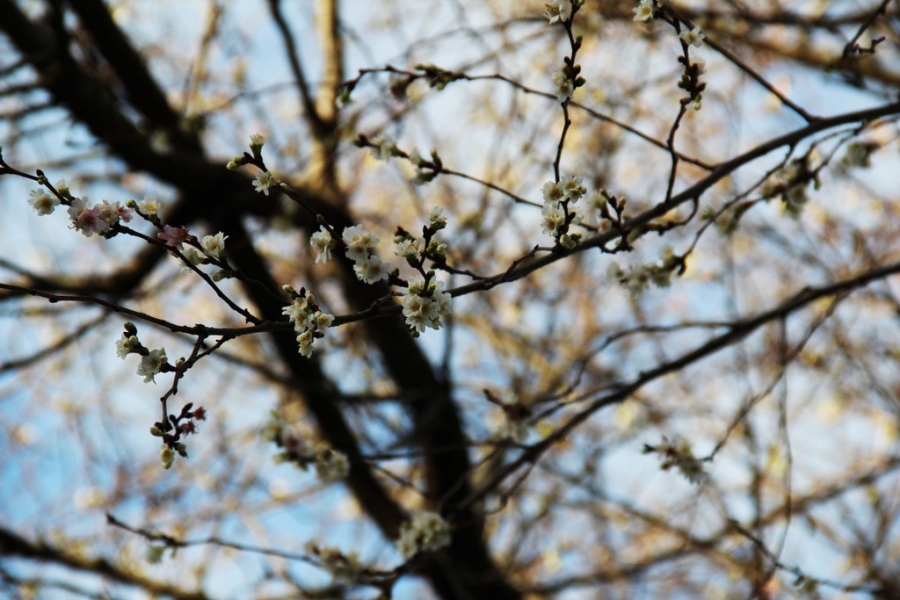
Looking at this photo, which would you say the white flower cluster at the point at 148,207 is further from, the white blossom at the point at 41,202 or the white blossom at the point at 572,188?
the white blossom at the point at 572,188

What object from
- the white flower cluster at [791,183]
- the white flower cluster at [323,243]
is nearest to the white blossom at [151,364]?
the white flower cluster at [323,243]

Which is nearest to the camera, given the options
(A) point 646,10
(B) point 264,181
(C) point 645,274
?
(B) point 264,181

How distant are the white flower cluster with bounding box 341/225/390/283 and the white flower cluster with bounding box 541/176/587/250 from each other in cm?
37

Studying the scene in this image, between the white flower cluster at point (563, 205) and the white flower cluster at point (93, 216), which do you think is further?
the white flower cluster at point (563, 205)

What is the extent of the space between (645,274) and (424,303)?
951 millimetres

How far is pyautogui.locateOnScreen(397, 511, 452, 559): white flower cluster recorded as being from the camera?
2.10 meters

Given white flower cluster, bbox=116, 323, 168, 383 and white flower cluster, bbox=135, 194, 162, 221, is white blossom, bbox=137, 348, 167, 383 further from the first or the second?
white flower cluster, bbox=135, 194, 162, 221

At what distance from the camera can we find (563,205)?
154 centimetres

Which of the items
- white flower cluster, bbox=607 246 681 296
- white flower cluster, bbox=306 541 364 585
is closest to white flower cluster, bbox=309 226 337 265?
white flower cluster, bbox=607 246 681 296

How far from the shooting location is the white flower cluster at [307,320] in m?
1.35

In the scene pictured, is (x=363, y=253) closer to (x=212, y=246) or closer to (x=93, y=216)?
(x=212, y=246)

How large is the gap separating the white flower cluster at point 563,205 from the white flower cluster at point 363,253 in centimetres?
37

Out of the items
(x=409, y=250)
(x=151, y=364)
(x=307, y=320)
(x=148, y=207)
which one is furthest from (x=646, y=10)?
(x=151, y=364)

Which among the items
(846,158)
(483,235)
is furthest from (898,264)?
(483,235)
